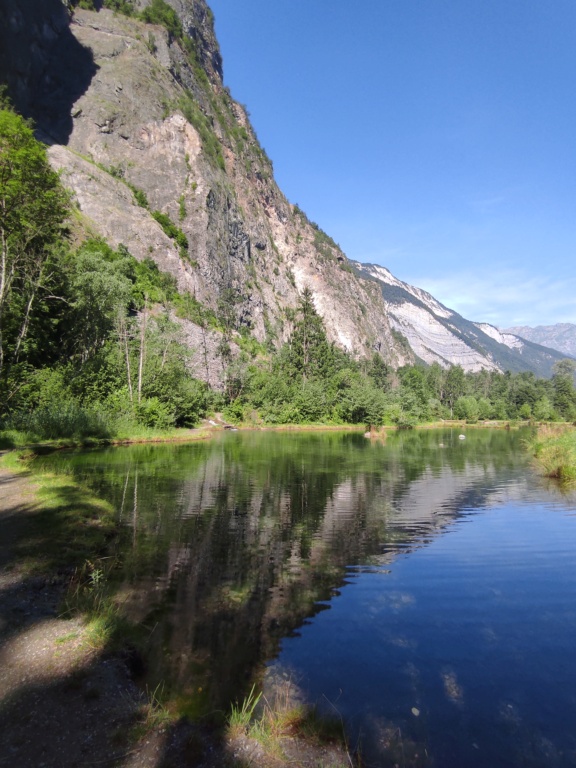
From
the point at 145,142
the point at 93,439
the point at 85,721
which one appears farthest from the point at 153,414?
the point at 145,142

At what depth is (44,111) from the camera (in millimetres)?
100875

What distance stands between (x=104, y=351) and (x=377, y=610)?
153 feet

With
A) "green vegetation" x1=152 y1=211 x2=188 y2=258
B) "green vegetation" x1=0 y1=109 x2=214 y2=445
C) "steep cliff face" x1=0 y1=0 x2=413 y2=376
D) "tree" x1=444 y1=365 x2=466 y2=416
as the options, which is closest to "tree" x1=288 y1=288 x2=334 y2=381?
"steep cliff face" x1=0 y1=0 x2=413 y2=376

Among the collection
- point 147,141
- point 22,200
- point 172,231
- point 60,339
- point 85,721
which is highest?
point 147,141

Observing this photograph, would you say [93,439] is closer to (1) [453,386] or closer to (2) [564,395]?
(1) [453,386]

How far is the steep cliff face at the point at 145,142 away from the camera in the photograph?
306 feet

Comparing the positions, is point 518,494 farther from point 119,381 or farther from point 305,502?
point 119,381

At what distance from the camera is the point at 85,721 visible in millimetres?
5250

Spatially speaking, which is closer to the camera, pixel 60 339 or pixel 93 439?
pixel 93 439

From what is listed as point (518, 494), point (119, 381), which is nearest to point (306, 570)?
point (518, 494)

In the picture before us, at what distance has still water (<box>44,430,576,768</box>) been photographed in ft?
19.8

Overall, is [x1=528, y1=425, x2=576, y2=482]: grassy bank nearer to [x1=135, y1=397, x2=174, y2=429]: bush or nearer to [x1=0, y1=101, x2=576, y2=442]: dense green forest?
[x1=0, y1=101, x2=576, y2=442]: dense green forest

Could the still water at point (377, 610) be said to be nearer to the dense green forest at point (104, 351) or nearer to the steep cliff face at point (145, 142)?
the dense green forest at point (104, 351)

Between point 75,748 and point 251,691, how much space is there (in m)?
2.39
